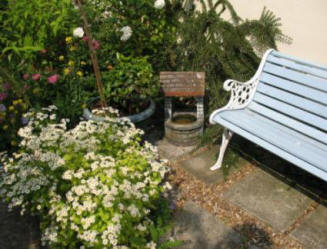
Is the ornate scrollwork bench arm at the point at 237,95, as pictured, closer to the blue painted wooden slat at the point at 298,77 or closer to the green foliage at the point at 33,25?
the blue painted wooden slat at the point at 298,77

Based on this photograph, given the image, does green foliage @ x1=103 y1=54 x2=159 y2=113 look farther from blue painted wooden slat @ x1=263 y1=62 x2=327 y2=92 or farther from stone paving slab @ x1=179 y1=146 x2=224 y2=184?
blue painted wooden slat @ x1=263 y1=62 x2=327 y2=92

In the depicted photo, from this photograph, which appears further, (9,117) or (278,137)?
(9,117)

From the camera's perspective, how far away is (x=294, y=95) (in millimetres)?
2980

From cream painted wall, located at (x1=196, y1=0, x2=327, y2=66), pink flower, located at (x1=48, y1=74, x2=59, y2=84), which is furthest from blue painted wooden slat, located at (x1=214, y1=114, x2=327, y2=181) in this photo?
Result: pink flower, located at (x1=48, y1=74, x2=59, y2=84)

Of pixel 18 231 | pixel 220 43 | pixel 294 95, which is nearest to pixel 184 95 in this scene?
pixel 220 43

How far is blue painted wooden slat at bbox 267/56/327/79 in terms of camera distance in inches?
109

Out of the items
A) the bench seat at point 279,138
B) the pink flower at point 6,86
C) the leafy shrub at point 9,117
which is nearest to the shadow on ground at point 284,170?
the bench seat at point 279,138

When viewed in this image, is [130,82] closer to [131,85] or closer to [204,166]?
[131,85]

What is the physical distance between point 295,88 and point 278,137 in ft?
1.76

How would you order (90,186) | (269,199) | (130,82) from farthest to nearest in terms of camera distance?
(130,82) → (269,199) → (90,186)

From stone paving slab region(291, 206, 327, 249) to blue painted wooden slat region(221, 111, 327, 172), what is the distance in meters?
0.60

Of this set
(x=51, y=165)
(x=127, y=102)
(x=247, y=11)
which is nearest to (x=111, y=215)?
(x=51, y=165)

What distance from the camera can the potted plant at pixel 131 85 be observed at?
3.21 meters

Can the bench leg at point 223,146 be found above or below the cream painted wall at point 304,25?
below
